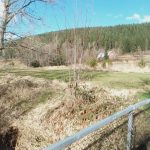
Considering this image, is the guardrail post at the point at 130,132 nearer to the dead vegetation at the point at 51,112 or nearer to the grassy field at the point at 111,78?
the dead vegetation at the point at 51,112

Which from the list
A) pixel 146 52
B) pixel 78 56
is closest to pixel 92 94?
pixel 78 56

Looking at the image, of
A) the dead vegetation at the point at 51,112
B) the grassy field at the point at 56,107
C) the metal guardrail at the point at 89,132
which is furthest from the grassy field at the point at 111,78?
the metal guardrail at the point at 89,132

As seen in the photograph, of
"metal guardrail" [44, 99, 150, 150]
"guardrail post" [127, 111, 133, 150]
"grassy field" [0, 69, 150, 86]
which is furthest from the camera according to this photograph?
"grassy field" [0, 69, 150, 86]

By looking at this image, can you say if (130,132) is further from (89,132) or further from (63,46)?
(63,46)

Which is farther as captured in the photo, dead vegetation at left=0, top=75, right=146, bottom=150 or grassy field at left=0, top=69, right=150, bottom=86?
grassy field at left=0, top=69, right=150, bottom=86

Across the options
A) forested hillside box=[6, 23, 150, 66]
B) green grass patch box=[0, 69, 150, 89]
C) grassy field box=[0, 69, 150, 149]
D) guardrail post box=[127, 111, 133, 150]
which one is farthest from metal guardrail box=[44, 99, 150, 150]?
green grass patch box=[0, 69, 150, 89]

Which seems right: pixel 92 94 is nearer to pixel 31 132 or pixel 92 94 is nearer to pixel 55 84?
pixel 31 132

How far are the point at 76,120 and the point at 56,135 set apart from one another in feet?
2.03

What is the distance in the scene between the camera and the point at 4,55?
17.7 m

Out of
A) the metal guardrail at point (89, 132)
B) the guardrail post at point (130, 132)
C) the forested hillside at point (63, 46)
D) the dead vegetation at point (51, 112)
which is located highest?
the forested hillside at point (63, 46)

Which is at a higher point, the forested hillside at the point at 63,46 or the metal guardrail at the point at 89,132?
the forested hillside at the point at 63,46

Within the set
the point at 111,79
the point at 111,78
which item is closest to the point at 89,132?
the point at 111,79

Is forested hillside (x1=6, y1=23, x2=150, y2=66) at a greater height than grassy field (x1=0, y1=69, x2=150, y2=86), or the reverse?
forested hillside (x1=6, y1=23, x2=150, y2=66)

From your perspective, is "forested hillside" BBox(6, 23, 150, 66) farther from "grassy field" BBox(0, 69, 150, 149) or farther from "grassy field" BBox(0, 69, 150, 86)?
"grassy field" BBox(0, 69, 150, 149)
